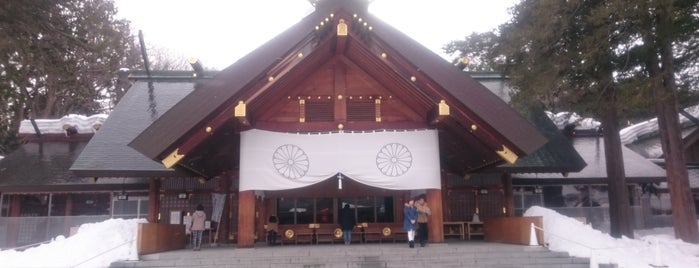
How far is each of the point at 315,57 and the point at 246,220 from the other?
154 inches

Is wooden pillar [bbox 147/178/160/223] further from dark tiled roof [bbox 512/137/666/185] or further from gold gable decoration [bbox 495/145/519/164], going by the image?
dark tiled roof [bbox 512/137/666/185]

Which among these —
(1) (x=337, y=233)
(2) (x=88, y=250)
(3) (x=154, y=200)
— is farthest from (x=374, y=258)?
(3) (x=154, y=200)

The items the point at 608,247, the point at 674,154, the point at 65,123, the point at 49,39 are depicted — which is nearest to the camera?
the point at 608,247

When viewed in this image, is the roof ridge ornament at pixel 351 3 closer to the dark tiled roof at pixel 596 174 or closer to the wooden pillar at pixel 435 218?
the wooden pillar at pixel 435 218

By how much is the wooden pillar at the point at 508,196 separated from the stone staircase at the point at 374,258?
555cm

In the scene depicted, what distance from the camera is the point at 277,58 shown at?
11000 millimetres

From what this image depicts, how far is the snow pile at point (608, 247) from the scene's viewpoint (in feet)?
36.3

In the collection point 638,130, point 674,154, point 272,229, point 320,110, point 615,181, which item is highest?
point 638,130

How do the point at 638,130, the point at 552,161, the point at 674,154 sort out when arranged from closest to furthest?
1. the point at 674,154
2. the point at 552,161
3. the point at 638,130

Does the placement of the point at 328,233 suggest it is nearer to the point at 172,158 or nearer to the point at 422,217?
the point at 422,217

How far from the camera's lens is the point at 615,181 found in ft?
50.9

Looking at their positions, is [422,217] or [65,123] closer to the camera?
[422,217]

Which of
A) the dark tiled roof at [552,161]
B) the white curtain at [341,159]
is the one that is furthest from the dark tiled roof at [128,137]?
the dark tiled roof at [552,161]

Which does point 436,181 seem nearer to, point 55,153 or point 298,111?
point 298,111
